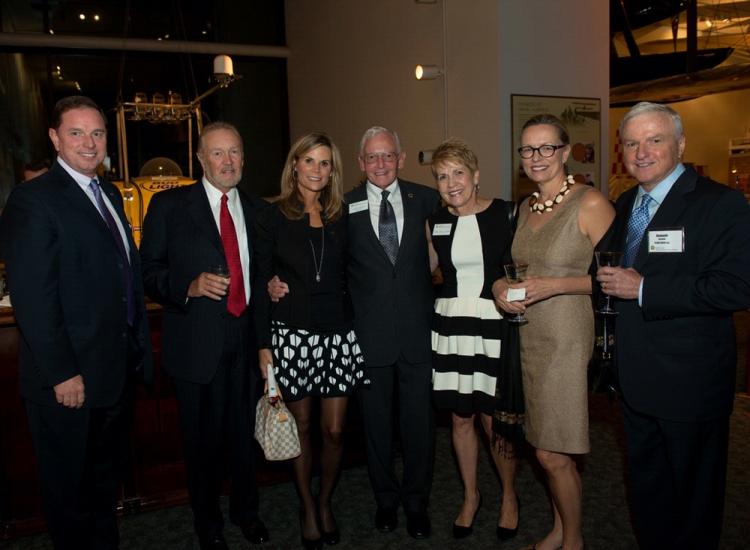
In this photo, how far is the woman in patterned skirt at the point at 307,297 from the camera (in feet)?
8.87

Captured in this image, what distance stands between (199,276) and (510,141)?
3.33 m

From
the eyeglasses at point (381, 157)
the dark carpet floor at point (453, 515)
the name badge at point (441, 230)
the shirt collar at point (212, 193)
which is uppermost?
the eyeglasses at point (381, 157)

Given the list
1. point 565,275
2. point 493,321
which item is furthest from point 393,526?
point 565,275

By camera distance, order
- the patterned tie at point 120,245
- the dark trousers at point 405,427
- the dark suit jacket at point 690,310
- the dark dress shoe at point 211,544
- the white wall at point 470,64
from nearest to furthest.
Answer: the dark suit jacket at point 690,310 → the patterned tie at point 120,245 → the dark dress shoe at point 211,544 → the dark trousers at point 405,427 → the white wall at point 470,64

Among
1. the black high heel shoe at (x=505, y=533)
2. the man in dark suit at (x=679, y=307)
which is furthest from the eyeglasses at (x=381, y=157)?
the black high heel shoe at (x=505, y=533)

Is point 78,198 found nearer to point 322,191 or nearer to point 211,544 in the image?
point 322,191

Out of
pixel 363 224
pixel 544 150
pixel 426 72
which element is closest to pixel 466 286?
pixel 363 224

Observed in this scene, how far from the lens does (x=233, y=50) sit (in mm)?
8688

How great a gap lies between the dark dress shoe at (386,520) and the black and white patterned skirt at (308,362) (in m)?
0.68

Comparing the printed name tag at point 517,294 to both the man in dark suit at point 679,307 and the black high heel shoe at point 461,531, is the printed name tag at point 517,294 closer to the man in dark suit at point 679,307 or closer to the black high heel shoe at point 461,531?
the man in dark suit at point 679,307

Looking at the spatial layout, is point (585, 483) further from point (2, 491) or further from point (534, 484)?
point (2, 491)

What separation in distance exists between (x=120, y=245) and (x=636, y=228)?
6.32 ft

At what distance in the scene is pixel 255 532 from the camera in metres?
2.92

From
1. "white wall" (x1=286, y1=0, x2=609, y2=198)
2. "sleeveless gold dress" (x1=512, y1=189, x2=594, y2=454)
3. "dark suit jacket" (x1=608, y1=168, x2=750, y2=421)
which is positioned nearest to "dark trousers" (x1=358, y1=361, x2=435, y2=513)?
"sleeveless gold dress" (x1=512, y1=189, x2=594, y2=454)
